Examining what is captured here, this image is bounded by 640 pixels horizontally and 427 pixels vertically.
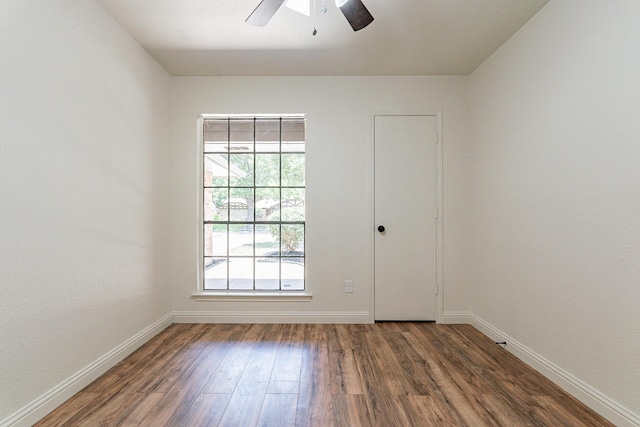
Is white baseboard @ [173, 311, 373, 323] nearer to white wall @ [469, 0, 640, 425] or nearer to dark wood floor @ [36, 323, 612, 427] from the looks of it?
dark wood floor @ [36, 323, 612, 427]

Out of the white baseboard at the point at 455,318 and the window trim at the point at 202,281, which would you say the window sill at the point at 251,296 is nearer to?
the window trim at the point at 202,281

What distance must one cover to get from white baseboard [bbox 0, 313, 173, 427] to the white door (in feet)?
7.40

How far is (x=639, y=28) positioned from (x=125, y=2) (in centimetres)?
309

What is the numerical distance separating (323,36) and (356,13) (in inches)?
33.0

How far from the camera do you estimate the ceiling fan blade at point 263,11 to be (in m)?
1.70

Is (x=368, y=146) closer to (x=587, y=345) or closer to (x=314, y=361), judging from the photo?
(x=314, y=361)

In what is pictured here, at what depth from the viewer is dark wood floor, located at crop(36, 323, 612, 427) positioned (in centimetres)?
173

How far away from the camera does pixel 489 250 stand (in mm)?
2902

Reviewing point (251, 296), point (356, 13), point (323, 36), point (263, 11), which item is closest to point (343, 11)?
point (356, 13)

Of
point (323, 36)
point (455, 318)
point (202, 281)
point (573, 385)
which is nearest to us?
point (573, 385)

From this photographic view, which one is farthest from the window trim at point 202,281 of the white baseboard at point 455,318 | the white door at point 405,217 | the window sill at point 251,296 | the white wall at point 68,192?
the white baseboard at point 455,318

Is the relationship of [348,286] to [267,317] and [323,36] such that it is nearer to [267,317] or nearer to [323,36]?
[267,317]

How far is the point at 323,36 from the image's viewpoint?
2.53 metres

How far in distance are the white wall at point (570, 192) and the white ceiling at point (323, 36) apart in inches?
14.9
